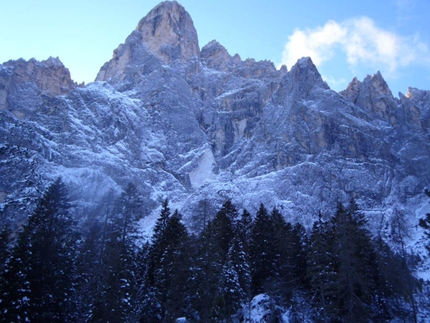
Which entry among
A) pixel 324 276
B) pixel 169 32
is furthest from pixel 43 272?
pixel 169 32

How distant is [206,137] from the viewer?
12669cm

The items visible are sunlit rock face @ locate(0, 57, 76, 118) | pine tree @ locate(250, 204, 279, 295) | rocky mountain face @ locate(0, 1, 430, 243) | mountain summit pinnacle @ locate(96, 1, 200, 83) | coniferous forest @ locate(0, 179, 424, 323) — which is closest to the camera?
coniferous forest @ locate(0, 179, 424, 323)

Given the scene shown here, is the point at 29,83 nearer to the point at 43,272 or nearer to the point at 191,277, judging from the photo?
the point at 43,272

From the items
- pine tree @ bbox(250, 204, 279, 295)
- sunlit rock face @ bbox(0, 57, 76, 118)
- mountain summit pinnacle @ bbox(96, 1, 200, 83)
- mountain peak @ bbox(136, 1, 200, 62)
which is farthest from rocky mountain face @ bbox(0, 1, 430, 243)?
pine tree @ bbox(250, 204, 279, 295)

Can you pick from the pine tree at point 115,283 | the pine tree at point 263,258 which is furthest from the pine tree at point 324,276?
the pine tree at point 115,283

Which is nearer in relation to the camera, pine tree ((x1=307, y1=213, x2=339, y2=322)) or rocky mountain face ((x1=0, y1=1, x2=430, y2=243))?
pine tree ((x1=307, y1=213, x2=339, y2=322))

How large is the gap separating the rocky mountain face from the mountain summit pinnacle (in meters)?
0.73

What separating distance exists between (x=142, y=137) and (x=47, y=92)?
39.2 metres

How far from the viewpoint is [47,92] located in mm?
131125

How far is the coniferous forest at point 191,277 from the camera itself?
2745cm

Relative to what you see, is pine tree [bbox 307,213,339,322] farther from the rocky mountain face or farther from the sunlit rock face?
the sunlit rock face

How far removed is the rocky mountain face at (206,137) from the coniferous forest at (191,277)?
133ft

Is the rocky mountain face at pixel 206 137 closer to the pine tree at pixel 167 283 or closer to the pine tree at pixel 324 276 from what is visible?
the pine tree at pixel 167 283

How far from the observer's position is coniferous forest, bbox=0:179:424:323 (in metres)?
27.5
